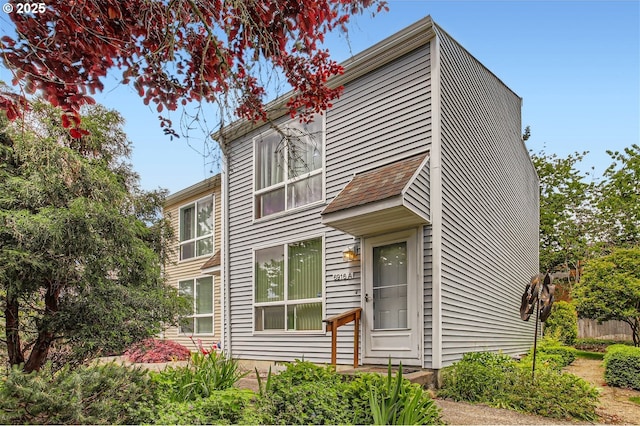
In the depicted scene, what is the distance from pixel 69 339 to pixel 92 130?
126 inches

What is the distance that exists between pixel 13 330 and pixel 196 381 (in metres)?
3.91

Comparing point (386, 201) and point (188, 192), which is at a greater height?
point (188, 192)

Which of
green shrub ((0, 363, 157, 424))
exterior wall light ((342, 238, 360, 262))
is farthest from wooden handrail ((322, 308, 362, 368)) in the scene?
green shrub ((0, 363, 157, 424))

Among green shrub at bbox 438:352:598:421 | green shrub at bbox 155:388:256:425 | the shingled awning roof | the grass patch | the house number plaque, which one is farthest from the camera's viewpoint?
the grass patch

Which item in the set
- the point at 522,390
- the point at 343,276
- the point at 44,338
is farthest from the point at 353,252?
the point at 44,338

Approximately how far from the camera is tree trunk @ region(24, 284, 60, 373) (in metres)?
6.78

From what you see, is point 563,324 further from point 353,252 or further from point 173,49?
point 173,49

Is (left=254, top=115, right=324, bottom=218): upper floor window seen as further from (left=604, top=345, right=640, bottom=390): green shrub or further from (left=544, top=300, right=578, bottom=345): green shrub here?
(left=544, top=300, right=578, bottom=345): green shrub

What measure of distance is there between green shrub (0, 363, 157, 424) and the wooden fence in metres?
15.8

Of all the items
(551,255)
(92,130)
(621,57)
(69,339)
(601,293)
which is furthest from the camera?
(551,255)

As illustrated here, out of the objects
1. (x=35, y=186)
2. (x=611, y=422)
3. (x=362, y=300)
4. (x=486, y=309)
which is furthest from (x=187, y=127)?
(x=486, y=309)

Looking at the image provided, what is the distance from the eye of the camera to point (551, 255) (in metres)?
19.2

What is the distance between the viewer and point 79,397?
3.45 meters

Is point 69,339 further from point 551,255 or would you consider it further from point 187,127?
point 551,255
